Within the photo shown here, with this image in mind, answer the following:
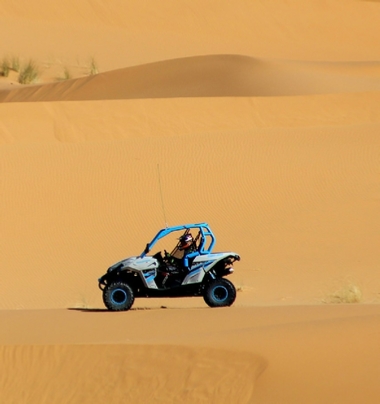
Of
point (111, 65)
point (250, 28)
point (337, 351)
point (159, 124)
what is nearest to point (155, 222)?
point (159, 124)

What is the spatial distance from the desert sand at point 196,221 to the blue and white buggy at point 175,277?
0.93 feet

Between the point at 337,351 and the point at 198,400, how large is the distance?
1.24m

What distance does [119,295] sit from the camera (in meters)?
12.7

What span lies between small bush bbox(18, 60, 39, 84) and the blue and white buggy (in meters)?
28.9

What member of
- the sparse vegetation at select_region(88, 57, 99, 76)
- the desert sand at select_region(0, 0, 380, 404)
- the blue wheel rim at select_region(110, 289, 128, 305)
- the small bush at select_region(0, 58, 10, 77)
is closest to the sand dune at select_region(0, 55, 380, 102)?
the desert sand at select_region(0, 0, 380, 404)

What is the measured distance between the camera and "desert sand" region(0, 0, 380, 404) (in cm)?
880

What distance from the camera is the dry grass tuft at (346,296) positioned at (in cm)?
1370

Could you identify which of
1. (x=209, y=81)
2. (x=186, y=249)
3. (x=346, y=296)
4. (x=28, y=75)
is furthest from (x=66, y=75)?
(x=186, y=249)

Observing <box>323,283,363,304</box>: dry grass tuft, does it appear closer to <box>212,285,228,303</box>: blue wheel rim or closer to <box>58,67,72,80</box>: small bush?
<box>212,285,228,303</box>: blue wheel rim

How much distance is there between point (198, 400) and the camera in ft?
27.5

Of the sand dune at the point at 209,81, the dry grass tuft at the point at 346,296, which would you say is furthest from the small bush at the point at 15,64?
the dry grass tuft at the point at 346,296

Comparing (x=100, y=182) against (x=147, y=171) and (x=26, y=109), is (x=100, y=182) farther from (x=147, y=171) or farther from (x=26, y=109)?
(x=26, y=109)

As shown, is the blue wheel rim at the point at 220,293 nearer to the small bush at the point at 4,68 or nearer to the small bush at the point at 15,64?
the small bush at the point at 4,68

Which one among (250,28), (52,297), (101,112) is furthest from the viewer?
(250,28)
